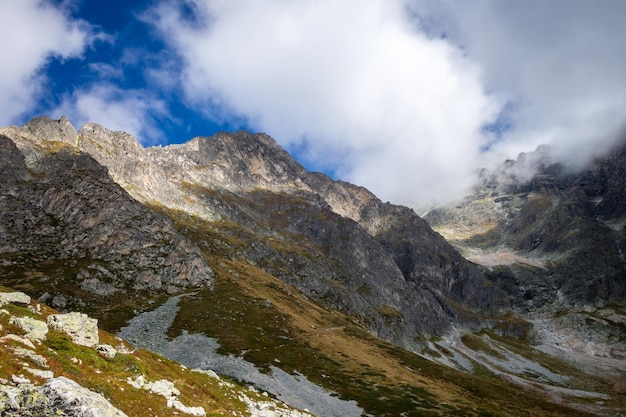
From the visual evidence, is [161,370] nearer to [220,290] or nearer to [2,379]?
[2,379]

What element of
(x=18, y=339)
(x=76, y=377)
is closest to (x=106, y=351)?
(x=18, y=339)

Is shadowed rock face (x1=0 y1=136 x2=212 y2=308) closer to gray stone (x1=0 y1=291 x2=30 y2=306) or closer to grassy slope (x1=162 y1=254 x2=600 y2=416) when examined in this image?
grassy slope (x1=162 y1=254 x2=600 y2=416)

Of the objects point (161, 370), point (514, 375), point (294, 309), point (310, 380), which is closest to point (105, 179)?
point (294, 309)

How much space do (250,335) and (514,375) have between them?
15909 cm

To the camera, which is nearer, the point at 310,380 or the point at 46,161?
the point at 310,380

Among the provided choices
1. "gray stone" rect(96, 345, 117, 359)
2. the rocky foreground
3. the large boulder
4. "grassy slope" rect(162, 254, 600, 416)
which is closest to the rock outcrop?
the rocky foreground

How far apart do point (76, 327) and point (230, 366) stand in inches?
1925

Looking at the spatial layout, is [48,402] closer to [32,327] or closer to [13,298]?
[32,327]

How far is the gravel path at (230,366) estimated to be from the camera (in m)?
64.6

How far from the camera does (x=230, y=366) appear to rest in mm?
73500

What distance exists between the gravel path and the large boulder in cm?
3972

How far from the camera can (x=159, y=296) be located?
385ft

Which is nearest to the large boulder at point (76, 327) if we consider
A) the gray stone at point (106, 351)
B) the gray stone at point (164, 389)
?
the gray stone at point (106, 351)

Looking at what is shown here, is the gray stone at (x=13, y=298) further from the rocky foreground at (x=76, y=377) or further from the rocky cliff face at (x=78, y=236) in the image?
the rocky cliff face at (x=78, y=236)
